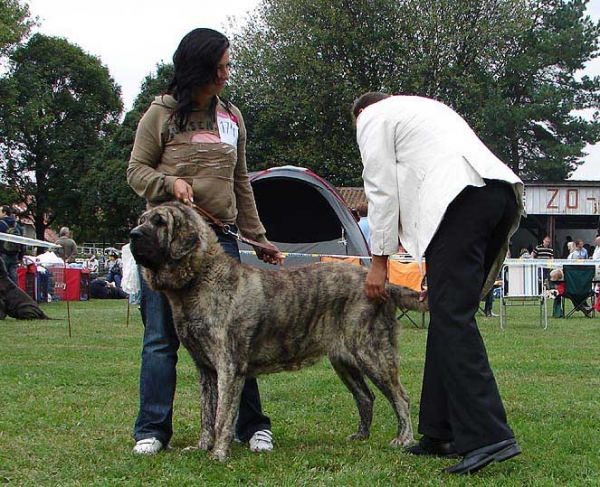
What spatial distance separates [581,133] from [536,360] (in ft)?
113

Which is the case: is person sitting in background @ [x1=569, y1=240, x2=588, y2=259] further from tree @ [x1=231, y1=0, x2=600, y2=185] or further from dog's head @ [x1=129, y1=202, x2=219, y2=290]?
dog's head @ [x1=129, y1=202, x2=219, y2=290]

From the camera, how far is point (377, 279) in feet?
13.8

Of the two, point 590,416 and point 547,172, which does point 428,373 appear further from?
point 547,172

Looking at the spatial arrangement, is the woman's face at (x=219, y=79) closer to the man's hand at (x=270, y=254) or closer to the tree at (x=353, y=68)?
the man's hand at (x=270, y=254)

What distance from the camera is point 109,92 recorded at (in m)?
50.8

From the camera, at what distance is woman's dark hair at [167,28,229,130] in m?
4.19

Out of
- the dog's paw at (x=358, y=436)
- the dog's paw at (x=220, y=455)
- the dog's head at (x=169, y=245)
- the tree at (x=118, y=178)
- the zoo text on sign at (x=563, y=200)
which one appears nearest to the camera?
the dog's head at (x=169, y=245)

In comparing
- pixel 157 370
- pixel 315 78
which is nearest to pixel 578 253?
pixel 315 78

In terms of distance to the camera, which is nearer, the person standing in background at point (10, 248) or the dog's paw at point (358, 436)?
the dog's paw at point (358, 436)

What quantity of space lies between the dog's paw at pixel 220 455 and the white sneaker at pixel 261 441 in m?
0.33

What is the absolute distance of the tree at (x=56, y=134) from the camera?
4681 centimetres

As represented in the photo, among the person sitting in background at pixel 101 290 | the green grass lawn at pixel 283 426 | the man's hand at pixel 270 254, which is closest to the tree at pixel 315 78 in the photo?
the person sitting in background at pixel 101 290

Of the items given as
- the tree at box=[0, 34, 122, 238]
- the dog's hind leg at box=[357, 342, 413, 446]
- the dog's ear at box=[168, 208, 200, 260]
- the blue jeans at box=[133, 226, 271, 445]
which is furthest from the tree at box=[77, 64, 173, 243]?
the dog's ear at box=[168, 208, 200, 260]

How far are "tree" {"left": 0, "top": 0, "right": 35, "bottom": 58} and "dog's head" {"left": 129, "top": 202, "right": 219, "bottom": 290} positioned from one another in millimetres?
34982
